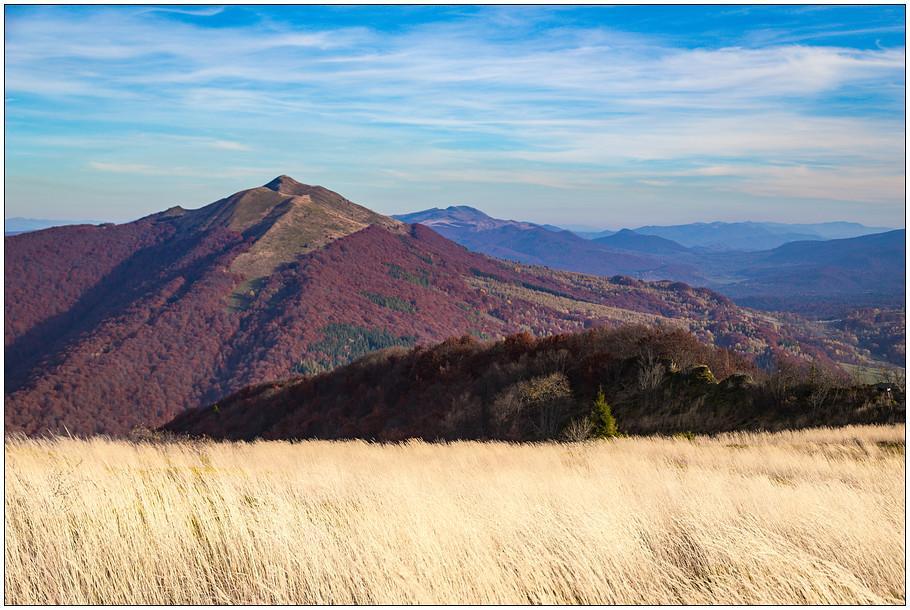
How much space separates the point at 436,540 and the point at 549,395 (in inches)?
1028

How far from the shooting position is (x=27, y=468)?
8594 millimetres

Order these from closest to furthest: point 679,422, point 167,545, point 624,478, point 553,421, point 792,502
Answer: point 167,545 → point 792,502 → point 624,478 → point 679,422 → point 553,421

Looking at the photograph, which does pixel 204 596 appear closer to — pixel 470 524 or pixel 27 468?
pixel 470 524

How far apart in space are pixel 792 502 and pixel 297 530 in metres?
5.57

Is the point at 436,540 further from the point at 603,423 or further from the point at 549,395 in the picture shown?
the point at 549,395

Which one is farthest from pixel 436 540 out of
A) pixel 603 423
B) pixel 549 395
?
pixel 549 395

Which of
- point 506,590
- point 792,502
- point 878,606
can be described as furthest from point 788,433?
point 506,590

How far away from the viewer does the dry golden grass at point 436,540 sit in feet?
17.8

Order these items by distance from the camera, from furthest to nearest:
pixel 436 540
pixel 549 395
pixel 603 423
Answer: pixel 549 395
pixel 603 423
pixel 436 540

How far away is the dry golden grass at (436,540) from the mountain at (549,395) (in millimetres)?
15935

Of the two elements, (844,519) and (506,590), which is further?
(844,519)

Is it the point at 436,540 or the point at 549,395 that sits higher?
the point at 436,540

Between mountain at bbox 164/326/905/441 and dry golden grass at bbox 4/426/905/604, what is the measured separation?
15.9m

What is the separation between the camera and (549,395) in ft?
103
